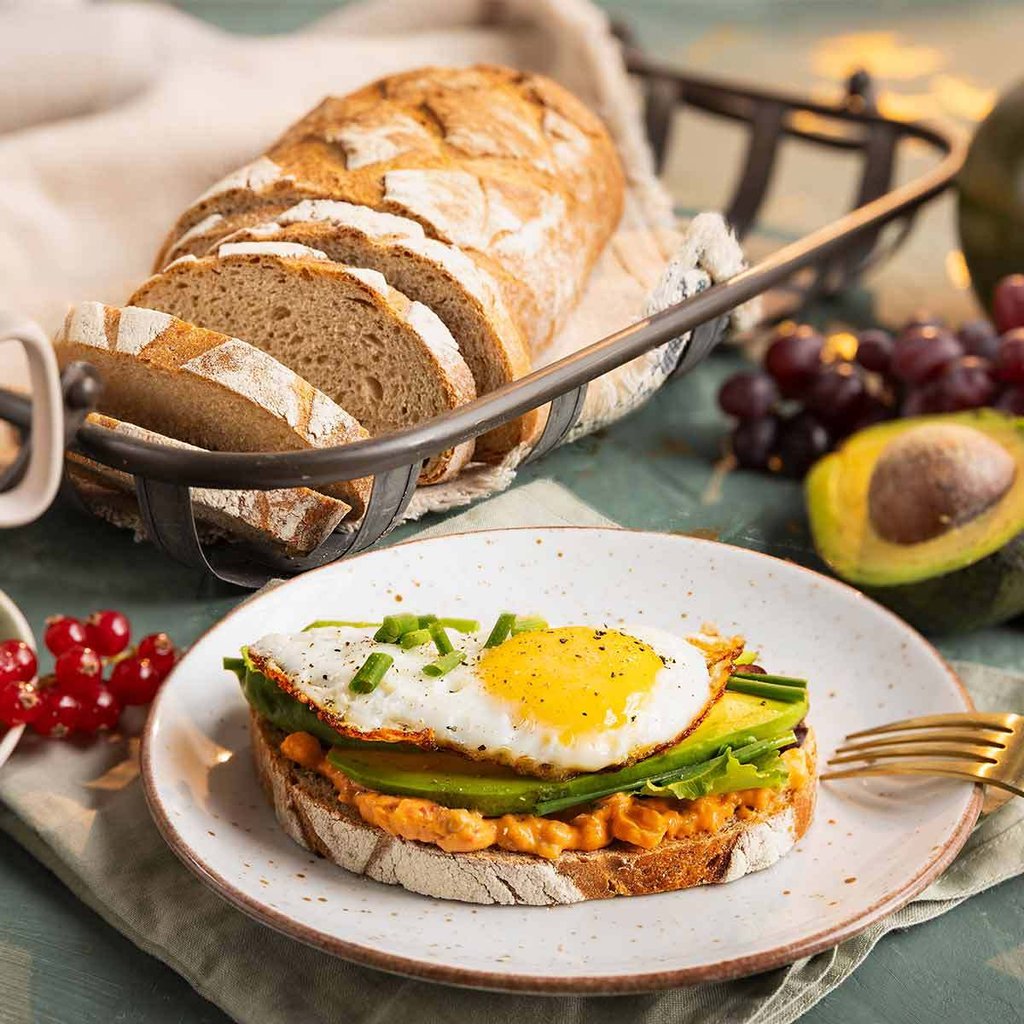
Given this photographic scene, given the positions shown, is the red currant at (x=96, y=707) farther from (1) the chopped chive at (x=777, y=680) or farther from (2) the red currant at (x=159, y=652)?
(1) the chopped chive at (x=777, y=680)

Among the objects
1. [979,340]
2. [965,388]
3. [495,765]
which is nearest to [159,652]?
[495,765]

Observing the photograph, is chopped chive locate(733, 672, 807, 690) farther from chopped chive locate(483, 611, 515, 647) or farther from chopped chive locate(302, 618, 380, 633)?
chopped chive locate(302, 618, 380, 633)

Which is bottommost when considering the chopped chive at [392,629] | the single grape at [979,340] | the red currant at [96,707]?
the red currant at [96,707]

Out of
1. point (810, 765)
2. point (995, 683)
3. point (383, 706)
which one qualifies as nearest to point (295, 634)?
point (383, 706)

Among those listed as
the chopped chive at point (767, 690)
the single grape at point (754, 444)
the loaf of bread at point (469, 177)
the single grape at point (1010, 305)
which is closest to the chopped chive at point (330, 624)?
the chopped chive at point (767, 690)

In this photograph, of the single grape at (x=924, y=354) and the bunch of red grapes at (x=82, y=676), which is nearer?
the bunch of red grapes at (x=82, y=676)
